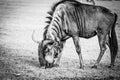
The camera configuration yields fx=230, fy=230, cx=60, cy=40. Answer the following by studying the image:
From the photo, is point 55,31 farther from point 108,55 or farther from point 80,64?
point 108,55

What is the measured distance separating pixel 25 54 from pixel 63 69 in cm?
128

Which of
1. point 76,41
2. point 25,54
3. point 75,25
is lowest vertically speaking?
point 25,54

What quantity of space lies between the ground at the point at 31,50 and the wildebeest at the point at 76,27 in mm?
187

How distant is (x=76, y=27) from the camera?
4.84 meters

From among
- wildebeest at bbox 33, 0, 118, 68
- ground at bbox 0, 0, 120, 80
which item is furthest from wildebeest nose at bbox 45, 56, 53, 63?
ground at bbox 0, 0, 120, 80

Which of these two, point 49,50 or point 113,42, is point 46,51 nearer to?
point 49,50

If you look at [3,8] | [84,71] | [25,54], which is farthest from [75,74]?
[3,8]

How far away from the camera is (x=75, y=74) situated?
4465mm

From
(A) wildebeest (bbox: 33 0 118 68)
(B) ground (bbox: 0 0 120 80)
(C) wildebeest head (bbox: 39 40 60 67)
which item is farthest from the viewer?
(A) wildebeest (bbox: 33 0 118 68)

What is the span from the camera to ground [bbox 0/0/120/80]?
4.46 metres

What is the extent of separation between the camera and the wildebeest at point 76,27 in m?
4.73

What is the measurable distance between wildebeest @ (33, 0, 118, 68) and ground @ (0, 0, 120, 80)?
0.61 feet

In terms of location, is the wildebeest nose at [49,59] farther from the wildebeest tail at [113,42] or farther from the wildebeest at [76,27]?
the wildebeest tail at [113,42]

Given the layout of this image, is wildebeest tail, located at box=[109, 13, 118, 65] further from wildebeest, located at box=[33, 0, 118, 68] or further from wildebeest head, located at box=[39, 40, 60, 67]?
wildebeest head, located at box=[39, 40, 60, 67]
